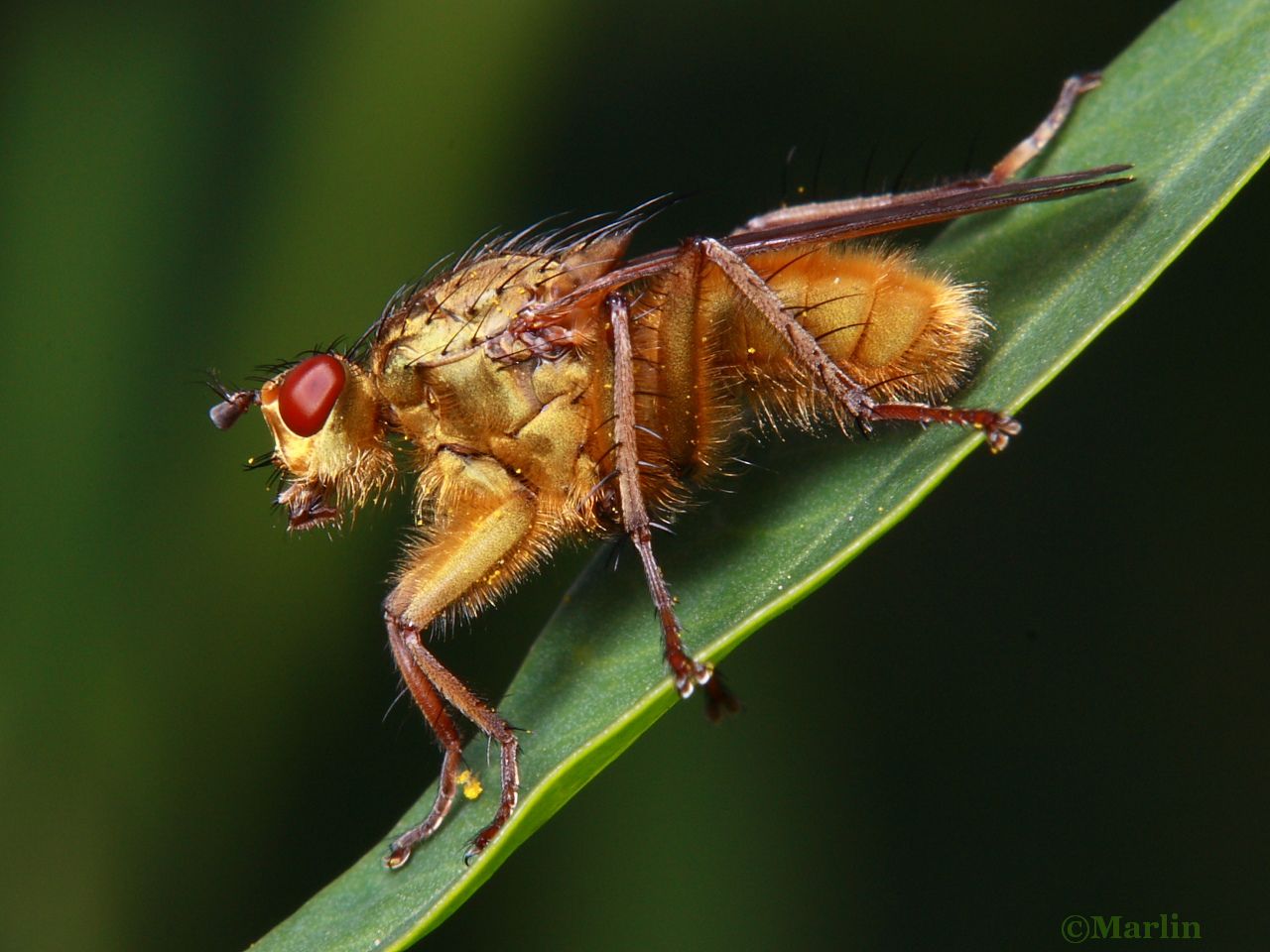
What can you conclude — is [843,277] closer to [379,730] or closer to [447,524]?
[447,524]

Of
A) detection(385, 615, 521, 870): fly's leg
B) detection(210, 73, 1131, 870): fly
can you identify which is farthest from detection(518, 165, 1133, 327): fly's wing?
detection(385, 615, 521, 870): fly's leg

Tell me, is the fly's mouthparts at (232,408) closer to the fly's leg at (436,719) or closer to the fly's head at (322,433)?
the fly's head at (322,433)

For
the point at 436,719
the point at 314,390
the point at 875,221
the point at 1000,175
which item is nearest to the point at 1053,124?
the point at 1000,175

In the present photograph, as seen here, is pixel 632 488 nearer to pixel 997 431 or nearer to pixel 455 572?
pixel 455 572

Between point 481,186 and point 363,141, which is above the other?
point 363,141

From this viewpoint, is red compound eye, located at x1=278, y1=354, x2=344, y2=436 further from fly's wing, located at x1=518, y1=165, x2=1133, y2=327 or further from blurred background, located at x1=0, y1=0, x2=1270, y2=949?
blurred background, located at x1=0, y1=0, x2=1270, y2=949

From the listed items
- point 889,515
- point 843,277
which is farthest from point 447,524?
point 889,515

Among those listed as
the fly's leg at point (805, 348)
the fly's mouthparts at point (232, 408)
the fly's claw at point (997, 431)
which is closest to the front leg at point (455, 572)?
the fly's mouthparts at point (232, 408)
